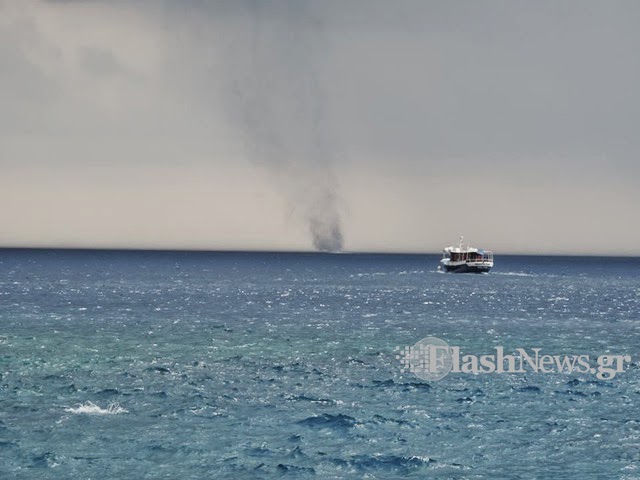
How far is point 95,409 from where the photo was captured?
39844 millimetres

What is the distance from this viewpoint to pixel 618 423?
1529 inches

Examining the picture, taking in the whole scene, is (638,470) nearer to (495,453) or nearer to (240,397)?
(495,453)

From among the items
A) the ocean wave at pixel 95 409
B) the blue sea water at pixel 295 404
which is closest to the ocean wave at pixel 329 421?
the blue sea water at pixel 295 404

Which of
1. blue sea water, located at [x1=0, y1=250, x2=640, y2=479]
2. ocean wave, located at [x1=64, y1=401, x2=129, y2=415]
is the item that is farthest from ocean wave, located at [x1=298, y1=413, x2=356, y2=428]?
ocean wave, located at [x1=64, y1=401, x2=129, y2=415]

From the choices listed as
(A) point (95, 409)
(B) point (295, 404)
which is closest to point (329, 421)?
(B) point (295, 404)

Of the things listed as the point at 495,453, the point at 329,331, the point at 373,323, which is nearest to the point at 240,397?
the point at 495,453

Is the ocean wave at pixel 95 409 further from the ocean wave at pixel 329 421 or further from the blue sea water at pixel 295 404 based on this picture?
the ocean wave at pixel 329 421

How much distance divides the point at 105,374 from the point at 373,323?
40.2 metres

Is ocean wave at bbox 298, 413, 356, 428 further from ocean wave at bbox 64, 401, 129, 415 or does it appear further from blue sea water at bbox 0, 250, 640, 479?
ocean wave at bbox 64, 401, 129, 415

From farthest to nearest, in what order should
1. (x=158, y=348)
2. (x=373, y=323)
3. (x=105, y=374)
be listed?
(x=373, y=323) → (x=158, y=348) → (x=105, y=374)

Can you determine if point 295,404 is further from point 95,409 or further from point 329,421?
point 95,409

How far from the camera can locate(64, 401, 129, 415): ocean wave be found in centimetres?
3916

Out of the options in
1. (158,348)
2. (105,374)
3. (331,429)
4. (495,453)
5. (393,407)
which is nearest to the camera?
(495,453)

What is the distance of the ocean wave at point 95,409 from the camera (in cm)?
3916
